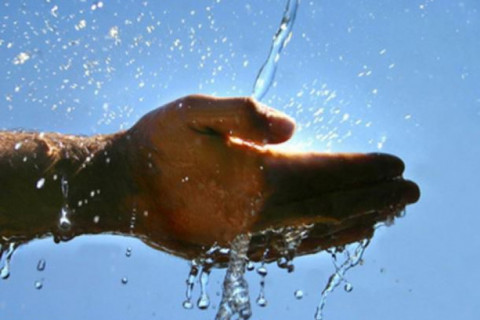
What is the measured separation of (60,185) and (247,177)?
40.8 inches

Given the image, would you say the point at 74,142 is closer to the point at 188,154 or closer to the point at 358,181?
the point at 188,154

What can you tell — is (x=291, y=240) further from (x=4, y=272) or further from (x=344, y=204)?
(x=4, y=272)

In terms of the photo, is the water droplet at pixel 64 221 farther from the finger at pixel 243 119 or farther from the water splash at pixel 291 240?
the water splash at pixel 291 240

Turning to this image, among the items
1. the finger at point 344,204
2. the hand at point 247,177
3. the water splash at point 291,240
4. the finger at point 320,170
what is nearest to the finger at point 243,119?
the hand at point 247,177

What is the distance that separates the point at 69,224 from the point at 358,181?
1.57 m

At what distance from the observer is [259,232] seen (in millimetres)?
3131

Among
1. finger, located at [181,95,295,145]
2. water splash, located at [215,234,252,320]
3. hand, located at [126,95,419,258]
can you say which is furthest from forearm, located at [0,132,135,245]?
finger, located at [181,95,295,145]

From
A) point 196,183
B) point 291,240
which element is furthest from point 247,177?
point 291,240

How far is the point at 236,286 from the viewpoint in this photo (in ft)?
11.7

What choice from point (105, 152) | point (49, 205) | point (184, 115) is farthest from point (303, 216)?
Answer: point (49, 205)

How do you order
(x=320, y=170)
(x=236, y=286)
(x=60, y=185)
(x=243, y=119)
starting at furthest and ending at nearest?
(x=236, y=286), (x=60, y=185), (x=320, y=170), (x=243, y=119)

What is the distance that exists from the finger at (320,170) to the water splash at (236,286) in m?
0.42

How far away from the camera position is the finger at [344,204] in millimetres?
2912

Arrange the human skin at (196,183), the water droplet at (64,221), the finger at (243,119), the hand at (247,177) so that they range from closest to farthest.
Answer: the finger at (243,119) → the hand at (247,177) → the human skin at (196,183) → the water droplet at (64,221)
